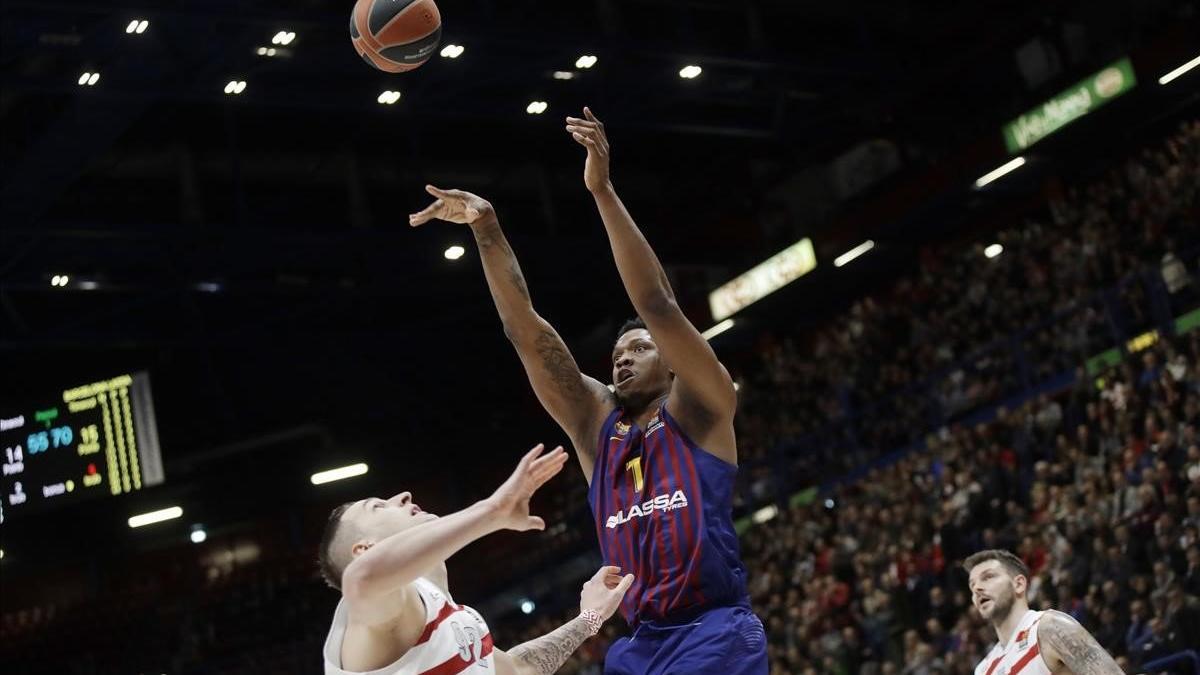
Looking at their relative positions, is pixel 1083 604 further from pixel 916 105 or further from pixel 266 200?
pixel 266 200

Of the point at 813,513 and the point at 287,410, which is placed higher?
the point at 287,410

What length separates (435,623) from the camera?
5.39 meters

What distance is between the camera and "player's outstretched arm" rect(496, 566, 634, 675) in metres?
5.74

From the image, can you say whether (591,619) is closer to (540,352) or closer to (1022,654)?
(540,352)

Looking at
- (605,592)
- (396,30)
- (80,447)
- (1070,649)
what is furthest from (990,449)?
(605,592)

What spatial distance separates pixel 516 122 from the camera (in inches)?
979

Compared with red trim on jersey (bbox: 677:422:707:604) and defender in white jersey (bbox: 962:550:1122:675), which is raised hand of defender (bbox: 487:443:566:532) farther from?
defender in white jersey (bbox: 962:550:1122:675)

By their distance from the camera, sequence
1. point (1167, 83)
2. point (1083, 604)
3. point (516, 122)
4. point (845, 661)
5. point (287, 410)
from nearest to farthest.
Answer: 1. point (1083, 604)
2. point (845, 661)
3. point (1167, 83)
4. point (516, 122)
5. point (287, 410)

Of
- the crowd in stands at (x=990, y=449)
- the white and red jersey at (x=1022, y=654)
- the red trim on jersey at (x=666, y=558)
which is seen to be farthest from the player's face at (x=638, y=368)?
the crowd in stands at (x=990, y=449)

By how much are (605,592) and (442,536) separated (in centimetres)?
116

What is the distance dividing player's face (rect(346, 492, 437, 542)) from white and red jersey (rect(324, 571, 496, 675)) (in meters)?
0.19

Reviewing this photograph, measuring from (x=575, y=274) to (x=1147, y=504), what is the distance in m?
12.9

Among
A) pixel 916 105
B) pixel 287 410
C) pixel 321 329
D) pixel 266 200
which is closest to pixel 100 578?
pixel 287 410

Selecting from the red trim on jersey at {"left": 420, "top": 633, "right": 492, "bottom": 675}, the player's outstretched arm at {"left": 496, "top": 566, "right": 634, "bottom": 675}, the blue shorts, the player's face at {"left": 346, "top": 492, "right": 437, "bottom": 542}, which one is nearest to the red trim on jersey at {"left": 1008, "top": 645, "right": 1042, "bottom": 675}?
the blue shorts
